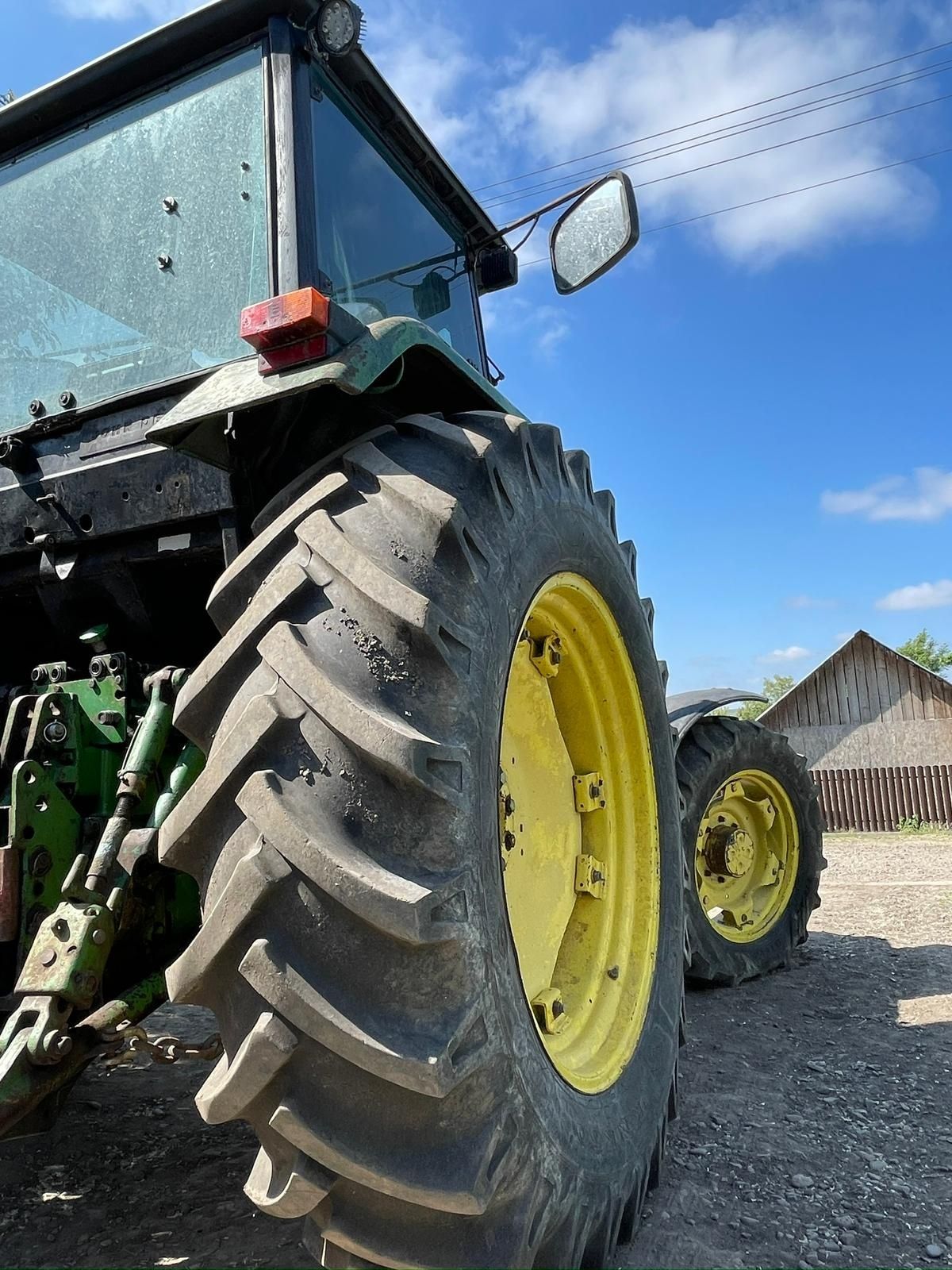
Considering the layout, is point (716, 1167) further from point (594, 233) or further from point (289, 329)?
point (594, 233)

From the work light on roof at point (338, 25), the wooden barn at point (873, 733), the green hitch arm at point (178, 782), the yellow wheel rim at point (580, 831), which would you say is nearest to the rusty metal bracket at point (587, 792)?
the yellow wheel rim at point (580, 831)

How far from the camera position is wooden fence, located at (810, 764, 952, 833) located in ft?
57.8

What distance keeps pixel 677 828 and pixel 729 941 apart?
198cm

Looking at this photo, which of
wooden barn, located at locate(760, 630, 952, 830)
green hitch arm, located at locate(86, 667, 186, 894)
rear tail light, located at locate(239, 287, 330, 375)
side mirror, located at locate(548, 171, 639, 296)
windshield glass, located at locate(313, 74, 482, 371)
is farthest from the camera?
wooden barn, located at locate(760, 630, 952, 830)

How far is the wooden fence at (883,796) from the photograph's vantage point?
17609 mm

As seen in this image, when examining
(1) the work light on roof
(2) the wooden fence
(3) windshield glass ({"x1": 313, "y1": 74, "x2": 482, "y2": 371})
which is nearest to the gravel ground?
(3) windshield glass ({"x1": 313, "y1": 74, "x2": 482, "y2": 371})

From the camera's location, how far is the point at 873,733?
19031 millimetres

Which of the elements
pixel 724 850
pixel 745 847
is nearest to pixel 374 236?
pixel 724 850

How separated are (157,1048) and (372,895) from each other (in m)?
0.73

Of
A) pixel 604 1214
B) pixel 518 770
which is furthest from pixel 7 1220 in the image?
pixel 518 770

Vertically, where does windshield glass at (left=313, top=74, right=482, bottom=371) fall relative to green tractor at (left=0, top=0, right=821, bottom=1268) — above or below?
above

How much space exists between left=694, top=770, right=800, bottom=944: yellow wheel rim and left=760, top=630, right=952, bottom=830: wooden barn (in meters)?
13.7

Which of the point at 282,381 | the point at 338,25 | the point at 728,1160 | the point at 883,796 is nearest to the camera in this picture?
the point at 282,381

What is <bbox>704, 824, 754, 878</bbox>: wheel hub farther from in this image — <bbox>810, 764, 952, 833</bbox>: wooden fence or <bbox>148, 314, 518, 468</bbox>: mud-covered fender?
<bbox>810, 764, 952, 833</bbox>: wooden fence
